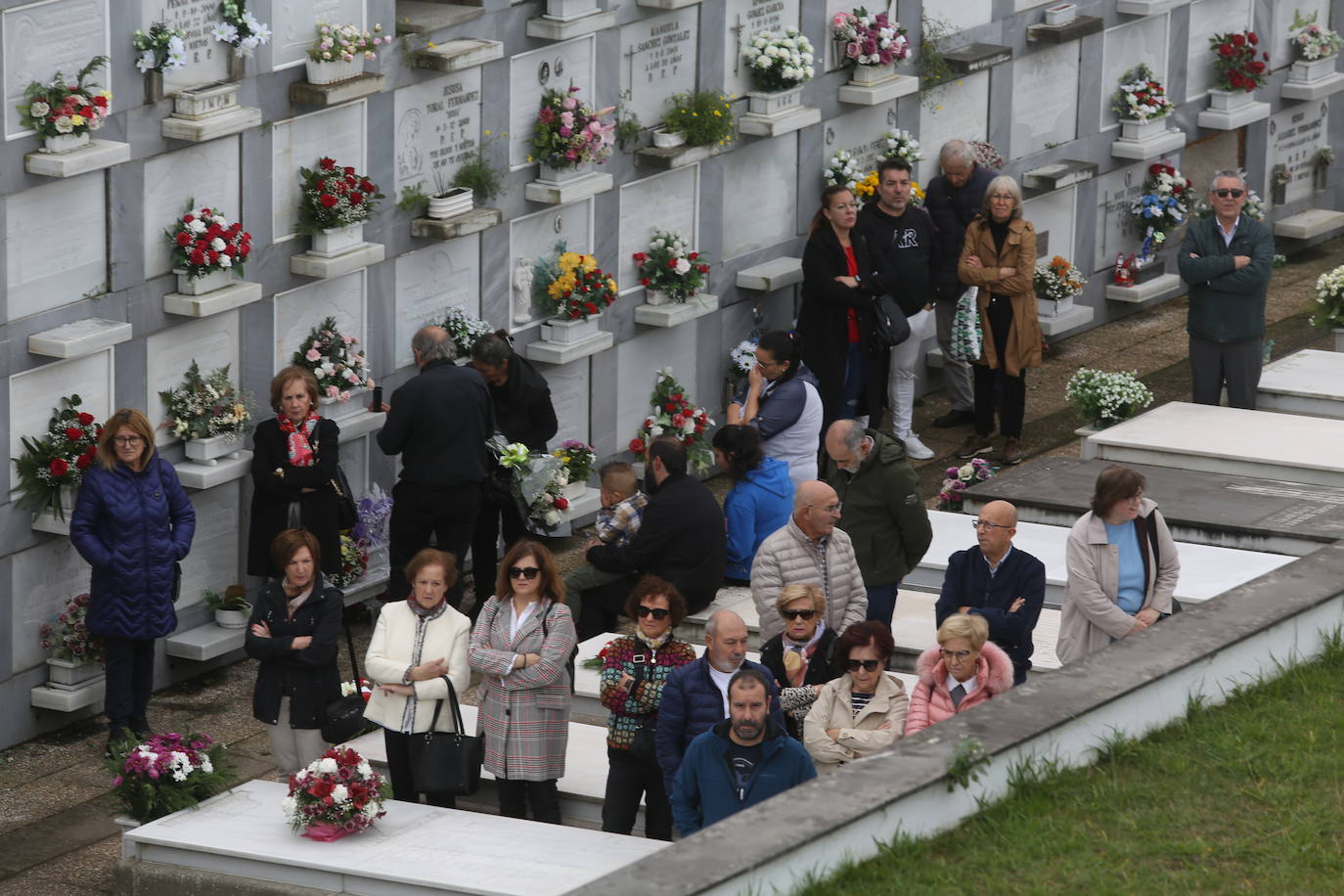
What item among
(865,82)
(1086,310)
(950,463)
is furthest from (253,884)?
(1086,310)

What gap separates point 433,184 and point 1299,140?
9820 millimetres

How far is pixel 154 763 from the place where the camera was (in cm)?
979

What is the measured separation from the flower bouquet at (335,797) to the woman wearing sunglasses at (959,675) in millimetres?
1984

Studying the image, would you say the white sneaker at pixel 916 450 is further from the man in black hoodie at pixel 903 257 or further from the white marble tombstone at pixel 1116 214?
the white marble tombstone at pixel 1116 214

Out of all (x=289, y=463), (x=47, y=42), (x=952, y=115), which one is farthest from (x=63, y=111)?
(x=952, y=115)

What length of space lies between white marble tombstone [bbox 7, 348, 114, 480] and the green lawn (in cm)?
488

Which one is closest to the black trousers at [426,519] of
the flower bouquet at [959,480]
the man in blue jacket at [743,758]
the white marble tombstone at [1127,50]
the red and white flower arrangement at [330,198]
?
the red and white flower arrangement at [330,198]

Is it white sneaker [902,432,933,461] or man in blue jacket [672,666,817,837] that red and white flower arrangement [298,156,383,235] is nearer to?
white sneaker [902,432,933,461]

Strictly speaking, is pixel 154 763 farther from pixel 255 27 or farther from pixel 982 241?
pixel 982 241

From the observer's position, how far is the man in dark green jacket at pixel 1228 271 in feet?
47.1

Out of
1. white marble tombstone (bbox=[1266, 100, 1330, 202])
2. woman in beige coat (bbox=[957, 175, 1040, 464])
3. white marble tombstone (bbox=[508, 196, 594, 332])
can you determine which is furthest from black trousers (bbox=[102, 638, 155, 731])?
white marble tombstone (bbox=[1266, 100, 1330, 202])

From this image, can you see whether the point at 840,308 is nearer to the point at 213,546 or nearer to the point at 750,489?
the point at 750,489

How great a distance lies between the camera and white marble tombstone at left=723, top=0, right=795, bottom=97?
14.9m

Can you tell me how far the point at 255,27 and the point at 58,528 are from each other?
7.98 ft
